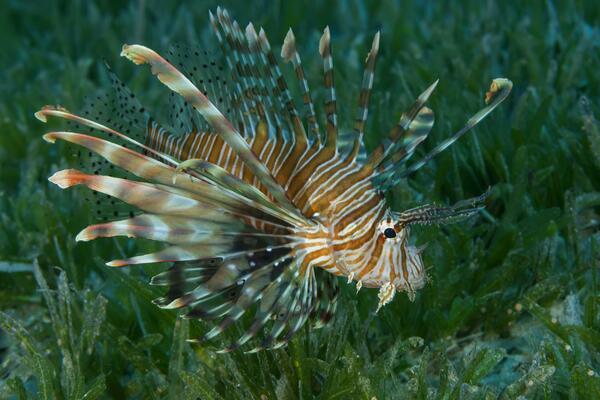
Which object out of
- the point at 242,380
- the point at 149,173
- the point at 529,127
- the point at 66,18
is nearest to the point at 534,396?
the point at 242,380

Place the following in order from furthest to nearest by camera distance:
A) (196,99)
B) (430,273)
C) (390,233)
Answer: (430,273) < (390,233) < (196,99)

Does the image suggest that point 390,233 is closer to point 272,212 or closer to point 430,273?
point 272,212

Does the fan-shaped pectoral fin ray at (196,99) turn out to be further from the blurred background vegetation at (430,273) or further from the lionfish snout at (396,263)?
the blurred background vegetation at (430,273)

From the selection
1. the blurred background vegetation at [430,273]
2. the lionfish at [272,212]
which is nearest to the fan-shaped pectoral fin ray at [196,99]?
the lionfish at [272,212]

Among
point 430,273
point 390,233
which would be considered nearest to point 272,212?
point 390,233

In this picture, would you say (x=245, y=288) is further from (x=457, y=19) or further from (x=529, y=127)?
(x=457, y=19)

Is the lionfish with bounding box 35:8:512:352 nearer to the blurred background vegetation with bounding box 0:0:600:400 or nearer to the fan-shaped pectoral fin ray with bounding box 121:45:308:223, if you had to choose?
the fan-shaped pectoral fin ray with bounding box 121:45:308:223
